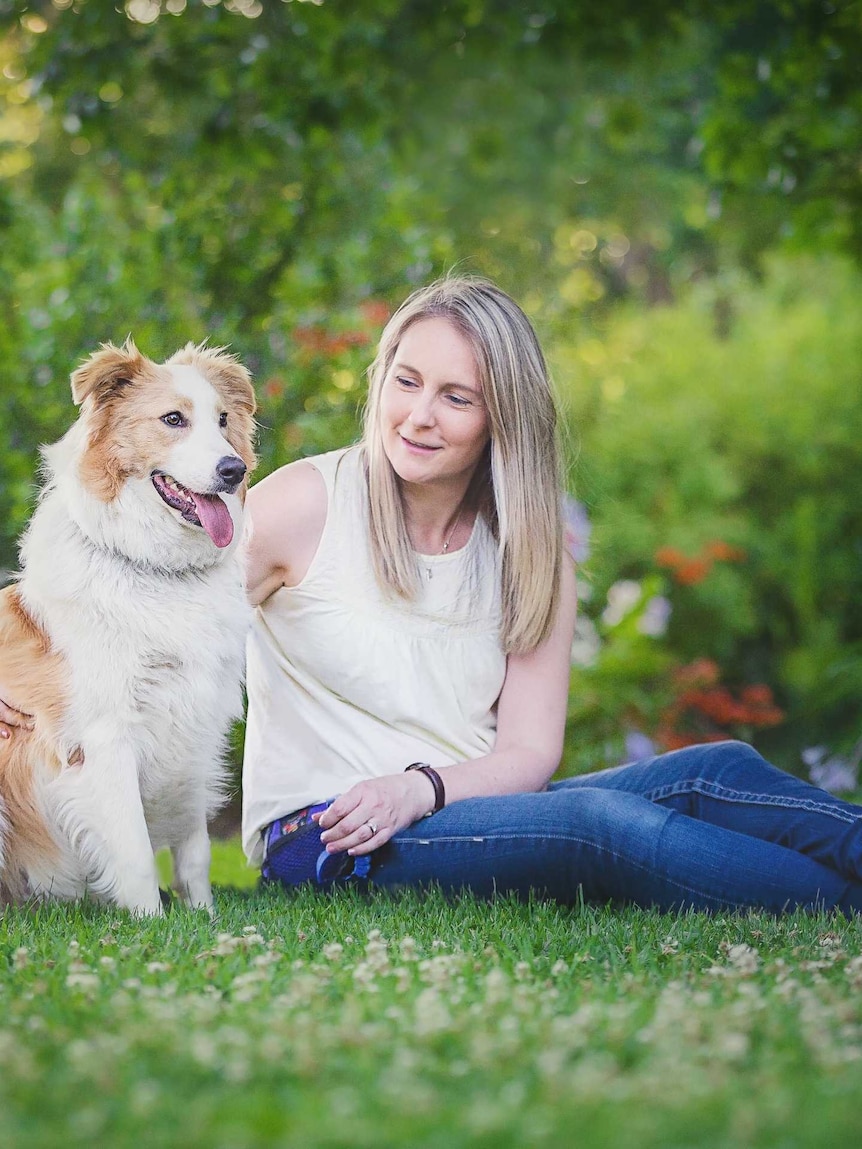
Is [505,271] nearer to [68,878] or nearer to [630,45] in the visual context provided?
[630,45]

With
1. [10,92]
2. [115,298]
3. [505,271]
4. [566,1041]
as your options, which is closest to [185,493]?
[566,1041]

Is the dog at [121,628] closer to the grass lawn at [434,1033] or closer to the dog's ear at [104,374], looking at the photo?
the dog's ear at [104,374]

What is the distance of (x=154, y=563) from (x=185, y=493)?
0.21 m

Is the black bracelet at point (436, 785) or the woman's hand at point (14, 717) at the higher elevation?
the woman's hand at point (14, 717)

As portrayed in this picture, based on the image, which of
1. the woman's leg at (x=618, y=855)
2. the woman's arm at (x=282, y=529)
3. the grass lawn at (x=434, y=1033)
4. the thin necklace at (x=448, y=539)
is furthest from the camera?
the thin necklace at (x=448, y=539)

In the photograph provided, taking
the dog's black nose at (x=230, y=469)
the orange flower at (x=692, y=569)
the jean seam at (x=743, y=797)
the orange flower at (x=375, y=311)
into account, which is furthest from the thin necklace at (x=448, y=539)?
the orange flower at (x=692, y=569)

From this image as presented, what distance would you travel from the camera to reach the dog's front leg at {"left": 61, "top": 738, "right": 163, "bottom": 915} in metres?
3.14

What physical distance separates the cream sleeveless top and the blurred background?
81 cm

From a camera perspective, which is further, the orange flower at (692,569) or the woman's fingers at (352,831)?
the orange flower at (692,569)

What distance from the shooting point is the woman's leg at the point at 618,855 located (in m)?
3.14

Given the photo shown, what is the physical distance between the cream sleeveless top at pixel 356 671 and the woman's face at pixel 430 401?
0.24 m

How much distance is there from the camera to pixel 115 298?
18.7 feet

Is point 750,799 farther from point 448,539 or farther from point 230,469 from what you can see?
point 230,469

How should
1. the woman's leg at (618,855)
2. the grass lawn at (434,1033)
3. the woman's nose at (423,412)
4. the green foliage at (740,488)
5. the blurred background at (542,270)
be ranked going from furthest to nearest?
the green foliage at (740,488) → the blurred background at (542,270) → the woman's nose at (423,412) → the woman's leg at (618,855) → the grass lawn at (434,1033)
